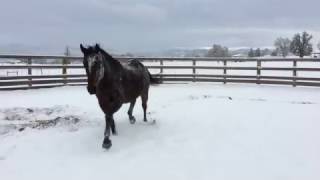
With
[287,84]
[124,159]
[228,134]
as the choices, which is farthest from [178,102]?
[287,84]

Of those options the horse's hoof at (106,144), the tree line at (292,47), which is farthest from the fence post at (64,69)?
the tree line at (292,47)

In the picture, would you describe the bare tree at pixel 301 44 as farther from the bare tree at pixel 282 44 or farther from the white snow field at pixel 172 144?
the white snow field at pixel 172 144

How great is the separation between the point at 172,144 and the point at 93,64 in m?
→ 1.77

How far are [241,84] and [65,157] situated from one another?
1251 cm

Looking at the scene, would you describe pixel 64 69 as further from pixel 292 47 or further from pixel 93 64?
pixel 292 47

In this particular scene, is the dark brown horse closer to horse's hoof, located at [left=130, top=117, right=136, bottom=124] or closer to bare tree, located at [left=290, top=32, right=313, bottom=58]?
horse's hoof, located at [left=130, top=117, right=136, bottom=124]

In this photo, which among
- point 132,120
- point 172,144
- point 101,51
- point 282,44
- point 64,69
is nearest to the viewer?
point 172,144

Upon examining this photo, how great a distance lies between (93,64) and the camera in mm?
6789

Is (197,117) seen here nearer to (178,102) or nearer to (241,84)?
(178,102)

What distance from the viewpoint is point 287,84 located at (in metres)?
17.1

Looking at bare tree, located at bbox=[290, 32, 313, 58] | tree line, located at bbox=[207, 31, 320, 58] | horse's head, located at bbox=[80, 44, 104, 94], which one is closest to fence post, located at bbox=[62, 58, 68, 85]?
horse's head, located at bbox=[80, 44, 104, 94]

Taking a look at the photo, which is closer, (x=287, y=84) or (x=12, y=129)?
(x=12, y=129)

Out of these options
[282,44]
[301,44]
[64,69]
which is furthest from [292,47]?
[64,69]

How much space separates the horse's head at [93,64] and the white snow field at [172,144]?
1.07 metres
